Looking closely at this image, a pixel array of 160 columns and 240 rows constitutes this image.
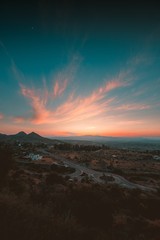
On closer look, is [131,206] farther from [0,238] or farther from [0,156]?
[0,238]

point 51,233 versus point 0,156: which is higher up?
point 0,156

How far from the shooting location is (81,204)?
47.7 ft

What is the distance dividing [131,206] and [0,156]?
1771 centimetres

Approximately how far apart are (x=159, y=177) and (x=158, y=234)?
5139cm

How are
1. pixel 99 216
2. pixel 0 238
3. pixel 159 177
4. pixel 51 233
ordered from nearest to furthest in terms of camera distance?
pixel 0 238 → pixel 51 233 → pixel 99 216 → pixel 159 177

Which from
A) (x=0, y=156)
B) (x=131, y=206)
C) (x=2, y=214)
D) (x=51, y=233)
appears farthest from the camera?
(x=131, y=206)

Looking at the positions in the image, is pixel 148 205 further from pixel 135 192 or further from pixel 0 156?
pixel 0 156

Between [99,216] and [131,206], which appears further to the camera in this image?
[131,206]

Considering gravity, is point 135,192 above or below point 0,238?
below

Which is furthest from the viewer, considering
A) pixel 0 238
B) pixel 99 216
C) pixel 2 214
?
pixel 99 216

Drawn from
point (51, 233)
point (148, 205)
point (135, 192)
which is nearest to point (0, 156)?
point (51, 233)

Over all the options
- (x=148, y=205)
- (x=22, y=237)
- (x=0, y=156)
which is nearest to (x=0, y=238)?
(x=22, y=237)

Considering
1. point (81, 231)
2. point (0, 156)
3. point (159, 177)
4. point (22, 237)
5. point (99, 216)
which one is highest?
point (0, 156)

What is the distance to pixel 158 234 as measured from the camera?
47.3 ft
